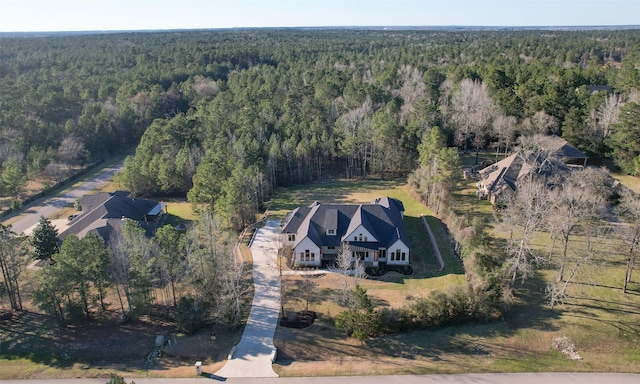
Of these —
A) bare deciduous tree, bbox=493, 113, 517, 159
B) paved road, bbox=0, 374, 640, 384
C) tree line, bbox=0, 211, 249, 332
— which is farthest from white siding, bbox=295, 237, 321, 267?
bare deciduous tree, bbox=493, 113, 517, 159

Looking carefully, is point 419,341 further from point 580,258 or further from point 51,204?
point 51,204

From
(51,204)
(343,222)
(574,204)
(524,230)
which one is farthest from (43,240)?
(574,204)

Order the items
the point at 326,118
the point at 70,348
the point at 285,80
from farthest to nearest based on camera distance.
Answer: the point at 285,80 < the point at 326,118 < the point at 70,348

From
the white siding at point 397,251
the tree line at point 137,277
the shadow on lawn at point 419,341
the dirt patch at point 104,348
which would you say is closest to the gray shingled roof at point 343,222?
the white siding at point 397,251

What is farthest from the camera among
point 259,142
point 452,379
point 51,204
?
point 259,142

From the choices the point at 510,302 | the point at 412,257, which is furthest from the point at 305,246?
the point at 510,302

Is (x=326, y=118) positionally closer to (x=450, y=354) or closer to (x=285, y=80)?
(x=285, y=80)

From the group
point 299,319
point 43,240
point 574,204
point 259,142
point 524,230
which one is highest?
point 259,142
